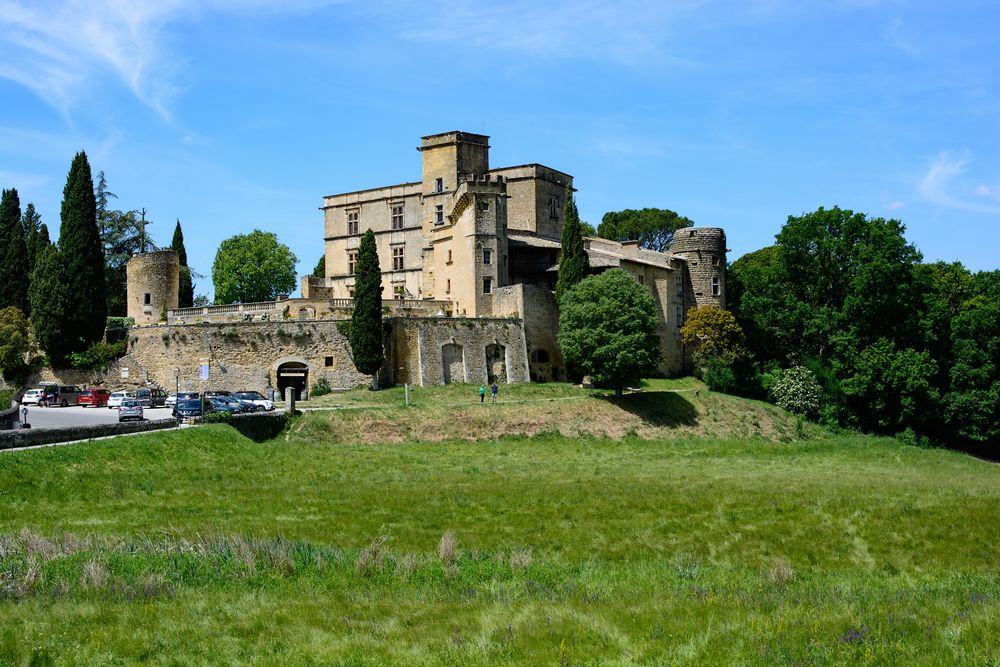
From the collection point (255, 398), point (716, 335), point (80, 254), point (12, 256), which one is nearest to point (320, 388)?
point (255, 398)

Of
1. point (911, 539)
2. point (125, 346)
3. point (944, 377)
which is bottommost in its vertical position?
point (911, 539)

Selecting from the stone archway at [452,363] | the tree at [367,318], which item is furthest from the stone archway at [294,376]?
the stone archway at [452,363]

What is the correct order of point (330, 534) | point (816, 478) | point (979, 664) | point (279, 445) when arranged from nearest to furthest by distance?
point (979, 664), point (330, 534), point (816, 478), point (279, 445)

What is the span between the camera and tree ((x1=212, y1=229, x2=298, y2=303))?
287ft

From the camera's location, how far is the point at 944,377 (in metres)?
54.2

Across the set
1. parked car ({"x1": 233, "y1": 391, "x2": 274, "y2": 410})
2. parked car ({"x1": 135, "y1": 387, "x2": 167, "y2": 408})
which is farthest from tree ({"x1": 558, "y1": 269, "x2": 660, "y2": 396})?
parked car ({"x1": 135, "y1": 387, "x2": 167, "y2": 408})

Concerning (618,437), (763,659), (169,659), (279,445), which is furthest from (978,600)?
(618,437)

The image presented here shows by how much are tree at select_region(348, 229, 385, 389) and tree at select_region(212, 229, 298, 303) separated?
37.5 metres

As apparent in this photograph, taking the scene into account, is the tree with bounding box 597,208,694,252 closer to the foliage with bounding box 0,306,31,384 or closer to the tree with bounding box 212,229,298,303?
the tree with bounding box 212,229,298,303

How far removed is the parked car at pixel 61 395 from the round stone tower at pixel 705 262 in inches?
1467

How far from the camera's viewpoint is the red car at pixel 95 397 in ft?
171

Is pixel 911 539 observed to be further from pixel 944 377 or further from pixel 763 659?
pixel 944 377

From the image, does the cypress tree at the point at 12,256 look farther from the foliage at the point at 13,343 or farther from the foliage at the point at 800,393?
the foliage at the point at 800,393

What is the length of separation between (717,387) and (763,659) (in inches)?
1805
